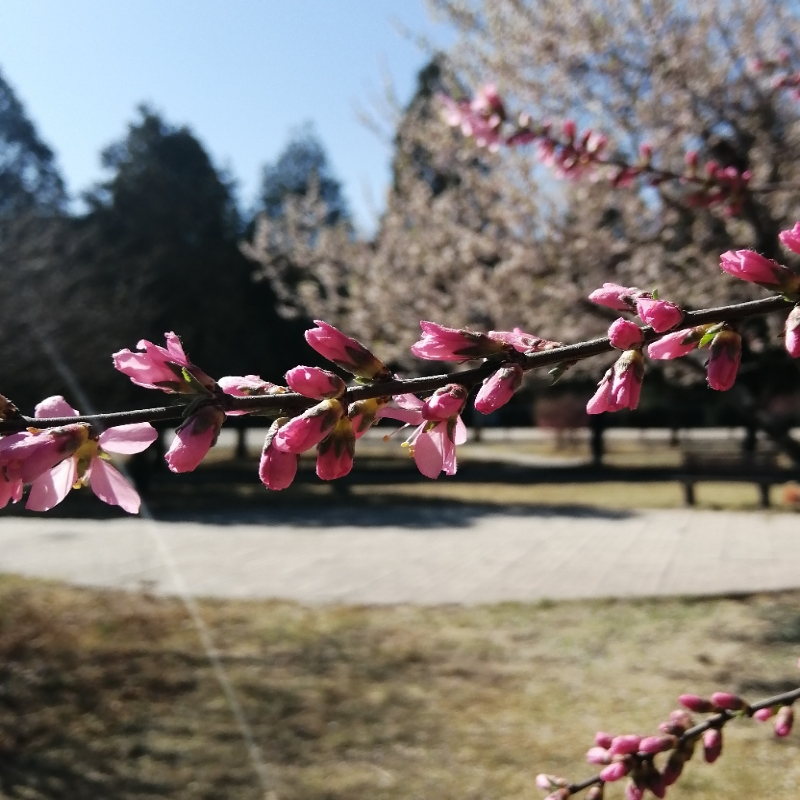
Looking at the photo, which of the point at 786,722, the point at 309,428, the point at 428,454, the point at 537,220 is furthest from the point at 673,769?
the point at 537,220

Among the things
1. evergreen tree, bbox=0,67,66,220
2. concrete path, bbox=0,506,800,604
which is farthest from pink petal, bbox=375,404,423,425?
evergreen tree, bbox=0,67,66,220

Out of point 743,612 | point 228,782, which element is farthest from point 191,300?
point 228,782

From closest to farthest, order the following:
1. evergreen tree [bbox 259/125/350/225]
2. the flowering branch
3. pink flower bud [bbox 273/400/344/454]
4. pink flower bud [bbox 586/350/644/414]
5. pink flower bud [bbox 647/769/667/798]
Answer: pink flower bud [bbox 273/400/344/454]
pink flower bud [bbox 586/350/644/414]
pink flower bud [bbox 647/769/667/798]
the flowering branch
evergreen tree [bbox 259/125/350/225]

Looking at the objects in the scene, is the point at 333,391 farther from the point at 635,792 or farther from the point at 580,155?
the point at 580,155

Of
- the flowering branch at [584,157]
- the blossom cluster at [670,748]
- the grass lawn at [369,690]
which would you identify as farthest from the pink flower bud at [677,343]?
the grass lawn at [369,690]

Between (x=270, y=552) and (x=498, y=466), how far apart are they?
1240 cm

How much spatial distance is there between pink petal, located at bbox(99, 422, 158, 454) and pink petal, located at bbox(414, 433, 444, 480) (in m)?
0.34

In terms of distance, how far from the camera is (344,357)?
979 millimetres

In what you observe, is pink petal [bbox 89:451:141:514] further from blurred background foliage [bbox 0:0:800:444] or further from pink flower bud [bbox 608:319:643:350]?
blurred background foliage [bbox 0:0:800:444]

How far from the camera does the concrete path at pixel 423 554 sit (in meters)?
7.60

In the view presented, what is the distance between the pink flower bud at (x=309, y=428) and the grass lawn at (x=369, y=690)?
3.21 meters

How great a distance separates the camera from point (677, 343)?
1027mm

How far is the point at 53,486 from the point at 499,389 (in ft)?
1.92

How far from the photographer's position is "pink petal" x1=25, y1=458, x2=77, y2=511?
1.05 meters
